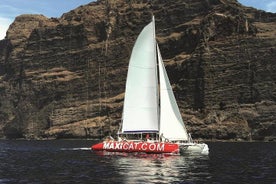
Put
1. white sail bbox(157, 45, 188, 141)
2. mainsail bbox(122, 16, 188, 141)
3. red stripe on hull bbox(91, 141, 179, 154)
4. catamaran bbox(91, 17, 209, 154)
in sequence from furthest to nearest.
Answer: mainsail bbox(122, 16, 188, 141), catamaran bbox(91, 17, 209, 154), white sail bbox(157, 45, 188, 141), red stripe on hull bbox(91, 141, 179, 154)

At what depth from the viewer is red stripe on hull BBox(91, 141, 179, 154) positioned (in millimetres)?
56531

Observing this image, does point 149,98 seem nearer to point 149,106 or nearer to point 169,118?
point 149,106

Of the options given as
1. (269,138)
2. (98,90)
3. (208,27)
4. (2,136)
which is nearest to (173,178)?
(269,138)

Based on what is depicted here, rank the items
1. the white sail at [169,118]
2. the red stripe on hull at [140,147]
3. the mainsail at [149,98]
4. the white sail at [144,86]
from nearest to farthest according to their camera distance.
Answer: the red stripe on hull at [140,147]
the white sail at [169,118]
the mainsail at [149,98]
the white sail at [144,86]

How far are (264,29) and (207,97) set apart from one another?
27973 mm

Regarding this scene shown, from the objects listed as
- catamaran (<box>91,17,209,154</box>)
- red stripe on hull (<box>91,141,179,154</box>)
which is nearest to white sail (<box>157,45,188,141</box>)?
catamaran (<box>91,17,209,154</box>)

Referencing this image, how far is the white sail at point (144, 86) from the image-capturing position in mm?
59406

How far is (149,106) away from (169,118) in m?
2.77

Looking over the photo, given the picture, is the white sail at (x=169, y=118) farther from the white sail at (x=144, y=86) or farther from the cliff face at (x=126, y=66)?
the cliff face at (x=126, y=66)

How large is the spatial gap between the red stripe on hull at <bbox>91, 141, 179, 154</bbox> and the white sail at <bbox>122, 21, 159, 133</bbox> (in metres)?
2.04

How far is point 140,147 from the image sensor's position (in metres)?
58.7

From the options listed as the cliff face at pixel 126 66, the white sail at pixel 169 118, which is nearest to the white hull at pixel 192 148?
the white sail at pixel 169 118

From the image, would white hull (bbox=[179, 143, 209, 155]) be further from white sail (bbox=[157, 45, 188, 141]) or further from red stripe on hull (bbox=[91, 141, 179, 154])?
red stripe on hull (bbox=[91, 141, 179, 154])

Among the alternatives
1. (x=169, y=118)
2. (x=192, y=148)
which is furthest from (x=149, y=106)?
(x=192, y=148)
